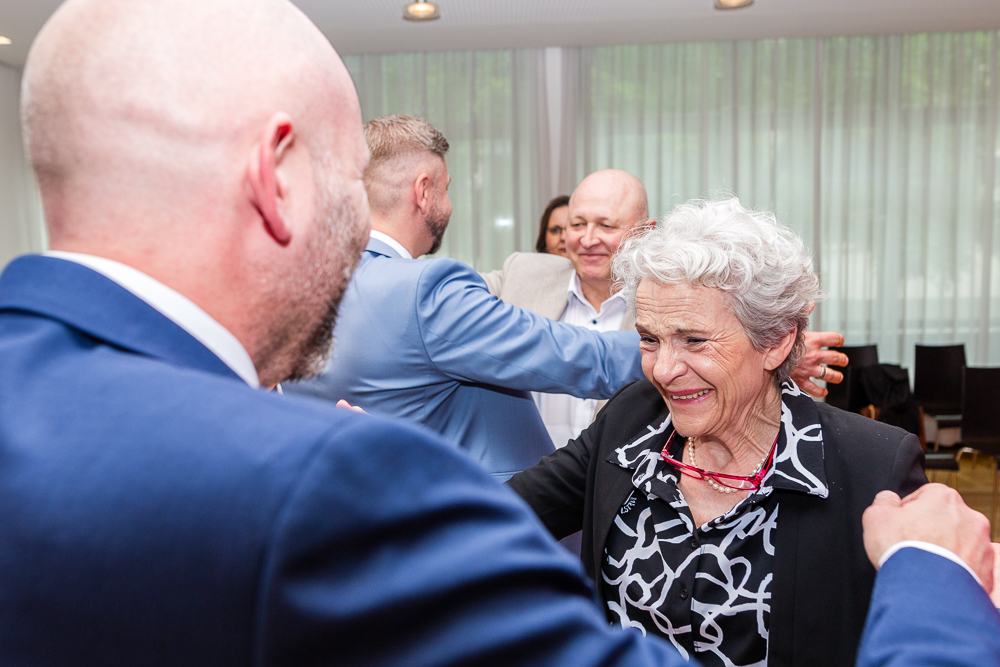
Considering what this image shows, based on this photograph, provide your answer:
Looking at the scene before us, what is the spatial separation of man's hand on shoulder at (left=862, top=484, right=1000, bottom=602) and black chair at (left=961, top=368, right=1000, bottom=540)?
4385 millimetres

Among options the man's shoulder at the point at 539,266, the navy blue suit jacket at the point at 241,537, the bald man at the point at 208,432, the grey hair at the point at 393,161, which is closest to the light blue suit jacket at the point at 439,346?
the grey hair at the point at 393,161

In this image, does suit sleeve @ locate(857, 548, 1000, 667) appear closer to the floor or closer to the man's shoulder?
the man's shoulder

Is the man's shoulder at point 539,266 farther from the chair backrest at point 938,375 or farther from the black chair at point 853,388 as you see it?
the chair backrest at point 938,375

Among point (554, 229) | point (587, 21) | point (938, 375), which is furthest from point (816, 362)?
point (587, 21)

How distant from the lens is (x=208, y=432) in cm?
41

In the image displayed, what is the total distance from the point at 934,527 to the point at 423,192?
1553 mm

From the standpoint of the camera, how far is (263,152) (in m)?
0.54

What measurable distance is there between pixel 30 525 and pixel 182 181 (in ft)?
0.83

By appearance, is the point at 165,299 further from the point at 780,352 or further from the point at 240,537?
the point at 780,352

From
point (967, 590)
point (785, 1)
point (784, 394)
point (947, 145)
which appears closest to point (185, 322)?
point (967, 590)

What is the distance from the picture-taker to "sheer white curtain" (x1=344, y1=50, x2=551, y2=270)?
6.72 meters

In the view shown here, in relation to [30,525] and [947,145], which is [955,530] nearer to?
[30,525]

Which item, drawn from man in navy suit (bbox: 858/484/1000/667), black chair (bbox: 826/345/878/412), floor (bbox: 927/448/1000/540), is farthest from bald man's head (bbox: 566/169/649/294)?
floor (bbox: 927/448/1000/540)

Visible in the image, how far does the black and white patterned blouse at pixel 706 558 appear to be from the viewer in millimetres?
1353
